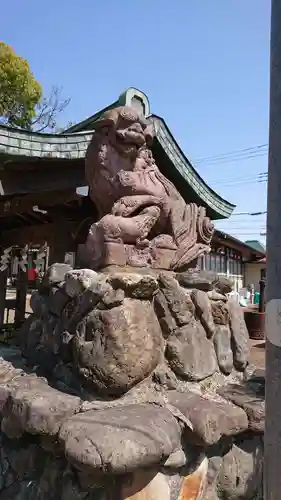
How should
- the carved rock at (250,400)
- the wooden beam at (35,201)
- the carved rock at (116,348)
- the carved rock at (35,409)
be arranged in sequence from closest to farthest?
the carved rock at (35,409) < the carved rock at (116,348) < the carved rock at (250,400) < the wooden beam at (35,201)

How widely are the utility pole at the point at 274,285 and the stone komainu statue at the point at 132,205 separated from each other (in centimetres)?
209

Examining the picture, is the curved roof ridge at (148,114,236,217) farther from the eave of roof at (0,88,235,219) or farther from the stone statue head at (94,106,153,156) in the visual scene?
the stone statue head at (94,106,153,156)

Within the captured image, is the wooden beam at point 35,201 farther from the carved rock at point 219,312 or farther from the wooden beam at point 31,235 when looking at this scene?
the carved rock at point 219,312

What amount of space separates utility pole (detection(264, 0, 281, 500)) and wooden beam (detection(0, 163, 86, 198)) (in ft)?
13.0

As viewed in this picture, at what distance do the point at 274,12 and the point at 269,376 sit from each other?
1.19 meters

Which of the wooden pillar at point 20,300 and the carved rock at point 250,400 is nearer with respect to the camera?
the carved rock at point 250,400

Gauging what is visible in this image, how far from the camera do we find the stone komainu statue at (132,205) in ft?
11.5

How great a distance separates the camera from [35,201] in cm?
574

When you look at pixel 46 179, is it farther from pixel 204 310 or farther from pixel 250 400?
pixel 250 400

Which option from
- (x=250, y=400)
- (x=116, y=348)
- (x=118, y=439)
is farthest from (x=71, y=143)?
(x=118, y=439)

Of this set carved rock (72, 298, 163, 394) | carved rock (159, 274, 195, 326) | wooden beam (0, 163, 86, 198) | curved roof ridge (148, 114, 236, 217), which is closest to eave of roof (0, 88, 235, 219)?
curved roof ridge (148, 114, 236, 217)

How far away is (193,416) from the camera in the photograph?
2.78 m

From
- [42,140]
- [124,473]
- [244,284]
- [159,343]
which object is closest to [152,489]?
[124,473]

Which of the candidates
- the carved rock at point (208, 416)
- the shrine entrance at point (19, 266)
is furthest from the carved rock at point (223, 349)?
the shrine entrance at point (19, 266)
